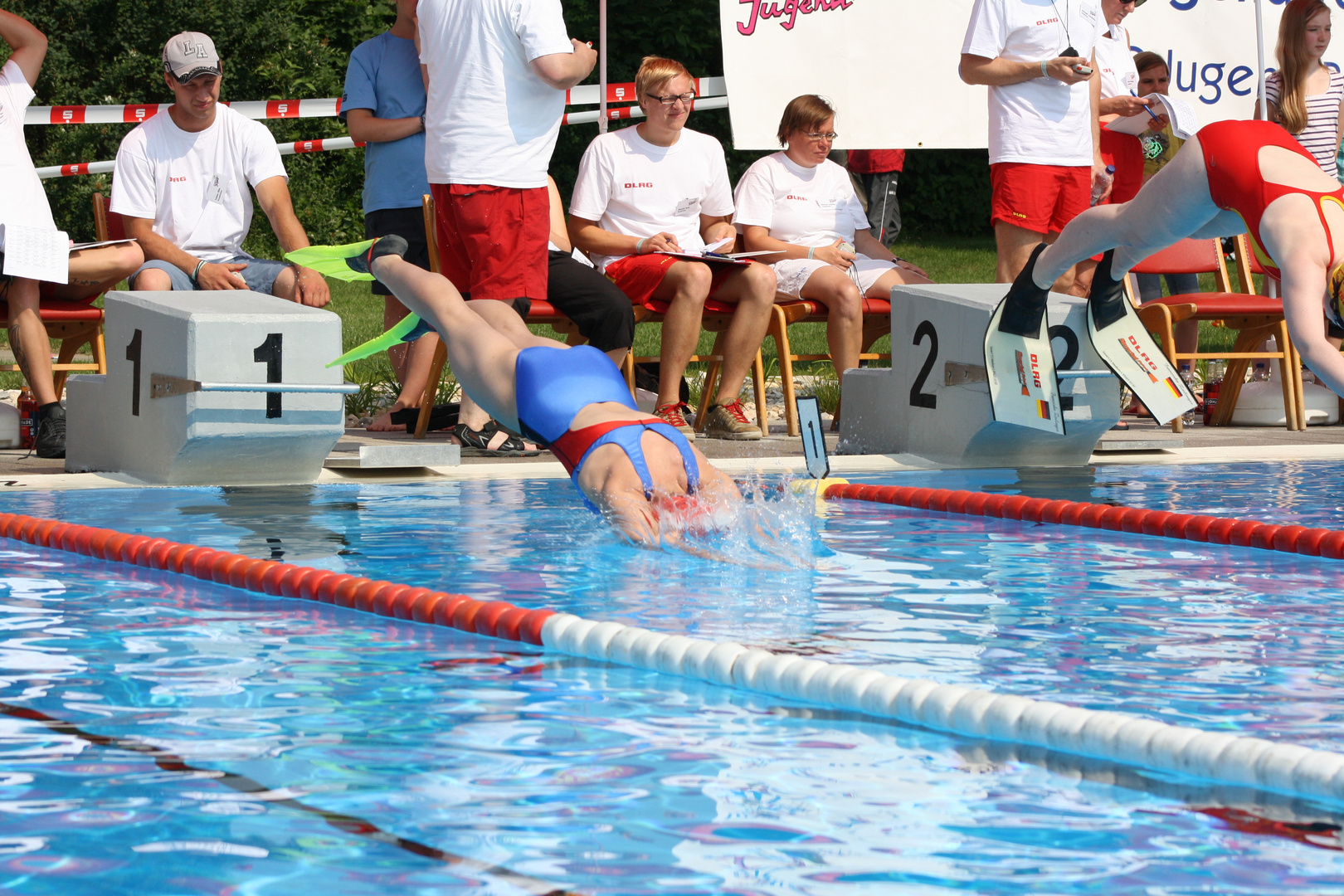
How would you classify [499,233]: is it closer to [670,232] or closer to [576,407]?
[670,232]

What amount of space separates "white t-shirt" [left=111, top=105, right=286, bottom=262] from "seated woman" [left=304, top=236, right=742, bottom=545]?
209cm

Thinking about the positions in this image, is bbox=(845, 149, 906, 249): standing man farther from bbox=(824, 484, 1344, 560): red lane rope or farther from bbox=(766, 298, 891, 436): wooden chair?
bbox=(824, 484, 1344, 560): red lane rope

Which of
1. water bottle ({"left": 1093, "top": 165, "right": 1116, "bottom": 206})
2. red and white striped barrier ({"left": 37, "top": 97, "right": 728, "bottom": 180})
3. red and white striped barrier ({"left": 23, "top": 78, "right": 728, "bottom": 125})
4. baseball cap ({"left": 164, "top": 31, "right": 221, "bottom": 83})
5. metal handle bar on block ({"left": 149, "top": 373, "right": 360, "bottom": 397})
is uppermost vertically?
red and white striped barrier ({"left": 23, "top": 78, "right": 728, "bottom": 125})

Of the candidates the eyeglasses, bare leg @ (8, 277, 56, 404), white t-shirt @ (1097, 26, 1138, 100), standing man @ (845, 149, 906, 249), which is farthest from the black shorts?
standing man @ (845, 149, 906, 249)

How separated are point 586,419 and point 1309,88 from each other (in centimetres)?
498

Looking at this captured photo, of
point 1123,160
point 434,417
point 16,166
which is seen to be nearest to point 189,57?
point 16,166

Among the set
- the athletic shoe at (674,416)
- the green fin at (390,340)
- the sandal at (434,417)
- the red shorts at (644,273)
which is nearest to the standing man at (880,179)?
the red shorts at (644,273)

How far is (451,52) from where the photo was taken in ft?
20.1

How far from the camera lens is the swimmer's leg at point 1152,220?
529 centimetres

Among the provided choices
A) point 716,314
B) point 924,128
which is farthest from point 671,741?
point 924,128

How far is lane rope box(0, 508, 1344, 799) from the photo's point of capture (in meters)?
2.42

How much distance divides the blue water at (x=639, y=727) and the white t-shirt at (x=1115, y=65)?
3895mm

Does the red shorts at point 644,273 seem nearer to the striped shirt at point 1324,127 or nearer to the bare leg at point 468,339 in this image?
the bare leg at point 468,339

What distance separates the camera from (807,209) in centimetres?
782
